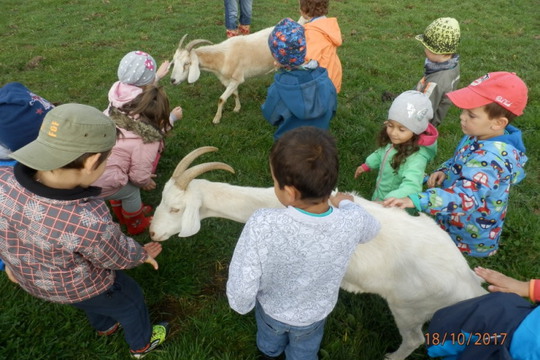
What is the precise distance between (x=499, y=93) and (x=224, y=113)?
4391 millimetres

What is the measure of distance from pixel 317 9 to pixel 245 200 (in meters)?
2.81

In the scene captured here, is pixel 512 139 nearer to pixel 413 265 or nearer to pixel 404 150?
pixel 404 150

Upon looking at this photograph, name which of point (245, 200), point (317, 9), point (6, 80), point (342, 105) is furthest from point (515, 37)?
point (6, 80)

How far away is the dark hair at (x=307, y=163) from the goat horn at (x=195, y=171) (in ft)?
3.49

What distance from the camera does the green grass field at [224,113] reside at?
2795 mm

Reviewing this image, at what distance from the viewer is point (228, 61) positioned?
20.7 ft

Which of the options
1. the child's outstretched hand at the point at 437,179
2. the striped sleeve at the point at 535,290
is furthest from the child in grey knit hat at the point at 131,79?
the striped sleeve at the point at 535,290

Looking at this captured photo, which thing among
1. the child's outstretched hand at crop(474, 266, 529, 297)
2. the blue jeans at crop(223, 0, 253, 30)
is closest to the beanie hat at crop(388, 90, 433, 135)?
the child's outstretched hand at crop(474, 266, 529, 297)

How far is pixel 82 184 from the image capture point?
1.90 metres

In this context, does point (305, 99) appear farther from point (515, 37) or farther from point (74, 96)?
point (515, 37)

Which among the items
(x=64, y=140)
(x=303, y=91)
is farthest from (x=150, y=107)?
(x=64, y=140)

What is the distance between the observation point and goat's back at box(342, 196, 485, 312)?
7.46 ft

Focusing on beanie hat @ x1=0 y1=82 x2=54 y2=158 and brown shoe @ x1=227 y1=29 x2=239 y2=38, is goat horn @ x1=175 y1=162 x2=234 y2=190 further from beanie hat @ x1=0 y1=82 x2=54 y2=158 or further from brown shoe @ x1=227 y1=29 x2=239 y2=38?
brown shoe @ x1=227 y1=29 x2=239 y2=38
